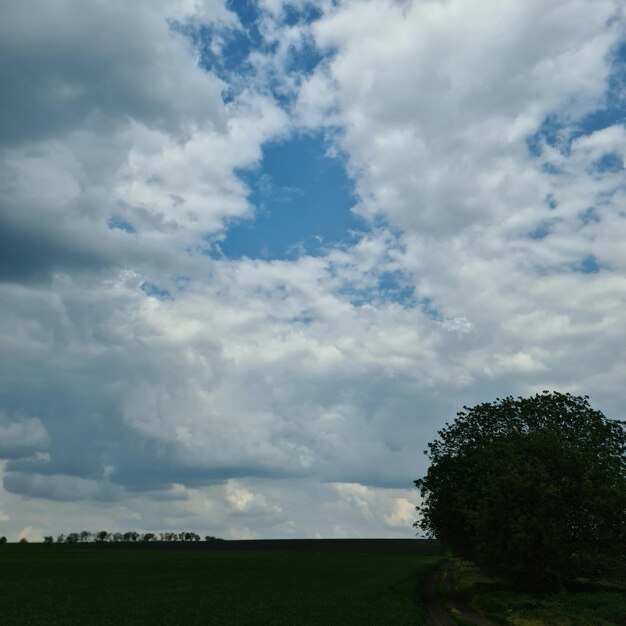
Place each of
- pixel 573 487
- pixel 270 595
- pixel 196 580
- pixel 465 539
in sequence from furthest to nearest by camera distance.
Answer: pixel 196 580 < pixel 465 539 < pixel 270 595 < pixel 573 487

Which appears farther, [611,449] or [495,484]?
[611,449]

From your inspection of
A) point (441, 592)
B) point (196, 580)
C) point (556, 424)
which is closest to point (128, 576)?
point (196, 580)

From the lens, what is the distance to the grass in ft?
135

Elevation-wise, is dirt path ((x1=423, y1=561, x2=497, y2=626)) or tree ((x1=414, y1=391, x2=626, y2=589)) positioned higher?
tree ((x1=414, y1=391, x2=626, y2=589))

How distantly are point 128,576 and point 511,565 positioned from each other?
5341cm

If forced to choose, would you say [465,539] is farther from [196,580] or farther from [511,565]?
[196,580]

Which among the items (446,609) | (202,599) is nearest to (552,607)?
(446,609)

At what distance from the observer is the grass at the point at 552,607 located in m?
41.2

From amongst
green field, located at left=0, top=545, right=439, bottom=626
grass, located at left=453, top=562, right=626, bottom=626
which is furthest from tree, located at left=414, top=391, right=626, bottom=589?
green field, located at left=0, top=545, right=439, bottom=626

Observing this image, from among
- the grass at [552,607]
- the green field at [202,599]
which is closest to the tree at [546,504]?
the grass at [552,607]

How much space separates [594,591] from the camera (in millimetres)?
59531

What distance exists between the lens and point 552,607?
4562 cm

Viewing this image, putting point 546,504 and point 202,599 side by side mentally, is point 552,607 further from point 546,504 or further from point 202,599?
point 202,599

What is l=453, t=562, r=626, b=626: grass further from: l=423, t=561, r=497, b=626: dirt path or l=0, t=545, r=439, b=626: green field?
l=0, t=545, r=439, b=626: green field
